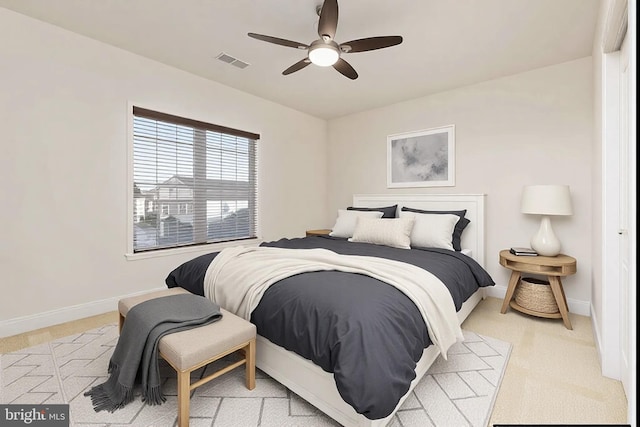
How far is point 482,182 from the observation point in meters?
3.58

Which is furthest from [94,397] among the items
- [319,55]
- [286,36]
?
[286,36]

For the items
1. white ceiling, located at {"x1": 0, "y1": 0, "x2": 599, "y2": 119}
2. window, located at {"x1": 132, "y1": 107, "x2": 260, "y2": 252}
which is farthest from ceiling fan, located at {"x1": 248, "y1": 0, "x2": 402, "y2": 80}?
window, located at {"x1": 132, "y1": 107, "x2": 260, "y2": 252}

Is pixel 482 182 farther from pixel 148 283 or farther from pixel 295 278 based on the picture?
pixel 148 283

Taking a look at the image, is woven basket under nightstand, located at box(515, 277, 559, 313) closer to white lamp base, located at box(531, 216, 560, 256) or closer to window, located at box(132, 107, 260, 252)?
white lamp base, located at box(531, 216, 560, 256)

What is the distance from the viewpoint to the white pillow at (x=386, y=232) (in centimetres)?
312

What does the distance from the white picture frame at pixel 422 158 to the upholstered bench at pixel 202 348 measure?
3.11 metres

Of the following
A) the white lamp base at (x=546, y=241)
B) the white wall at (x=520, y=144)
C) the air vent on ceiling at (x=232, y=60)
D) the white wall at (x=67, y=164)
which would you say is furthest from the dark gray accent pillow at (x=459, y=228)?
the white wall at (x=67, y=164)

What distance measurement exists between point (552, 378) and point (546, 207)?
155cm

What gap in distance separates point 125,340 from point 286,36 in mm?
2636

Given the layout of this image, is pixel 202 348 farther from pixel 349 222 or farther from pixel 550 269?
pixel 550 269

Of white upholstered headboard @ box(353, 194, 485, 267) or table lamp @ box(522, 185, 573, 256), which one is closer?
table lamp @ box(522, 185, 573, 256)

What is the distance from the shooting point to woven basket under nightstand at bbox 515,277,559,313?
109 inches

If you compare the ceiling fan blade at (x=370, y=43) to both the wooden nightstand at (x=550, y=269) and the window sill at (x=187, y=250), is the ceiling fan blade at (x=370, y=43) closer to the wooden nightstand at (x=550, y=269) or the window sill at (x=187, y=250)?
the wooden nightstand at (x=550, y=269)

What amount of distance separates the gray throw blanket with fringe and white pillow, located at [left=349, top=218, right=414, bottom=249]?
6.25 ft
